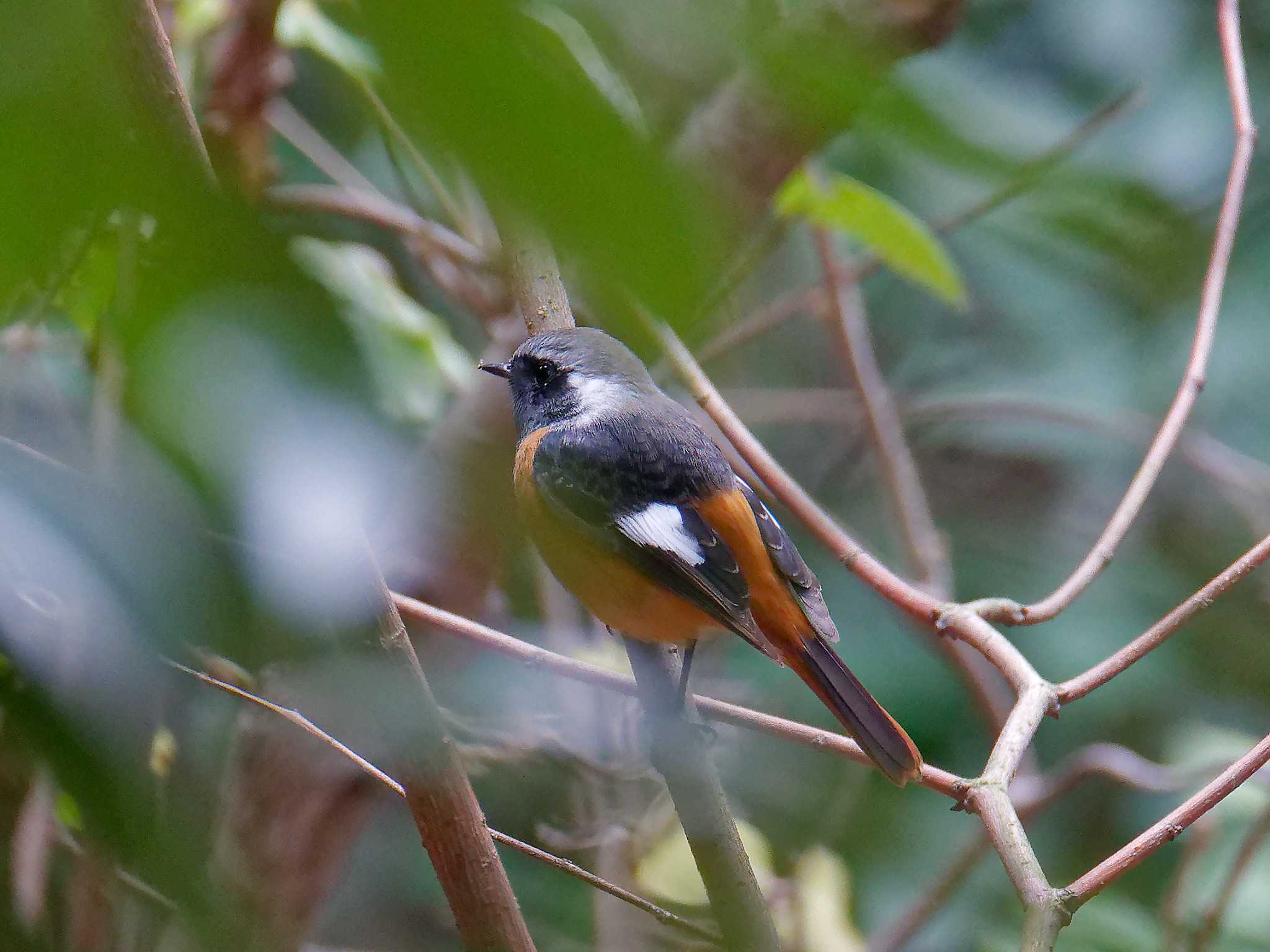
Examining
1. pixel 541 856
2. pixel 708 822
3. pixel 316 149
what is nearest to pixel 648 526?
pixel 708 822

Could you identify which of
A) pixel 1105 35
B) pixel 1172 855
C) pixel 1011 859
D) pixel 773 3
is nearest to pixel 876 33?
pixel 1105 35

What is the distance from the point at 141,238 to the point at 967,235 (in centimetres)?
418

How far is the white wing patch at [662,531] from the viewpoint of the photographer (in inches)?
80.5

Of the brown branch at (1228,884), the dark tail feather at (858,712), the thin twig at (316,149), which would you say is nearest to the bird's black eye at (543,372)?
the dark tail feather at (858,712)

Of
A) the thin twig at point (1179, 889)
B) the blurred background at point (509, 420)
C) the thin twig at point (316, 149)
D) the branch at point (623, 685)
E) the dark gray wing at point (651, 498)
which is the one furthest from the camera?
the thin twig at point (316, 149)

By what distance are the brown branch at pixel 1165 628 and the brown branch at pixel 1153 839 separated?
0.27m

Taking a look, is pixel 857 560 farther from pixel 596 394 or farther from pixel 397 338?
pixel 397 338

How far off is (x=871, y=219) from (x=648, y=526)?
78 cm

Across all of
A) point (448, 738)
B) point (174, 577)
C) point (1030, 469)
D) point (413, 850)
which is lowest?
point (174, 577)

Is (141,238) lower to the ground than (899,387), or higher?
lower

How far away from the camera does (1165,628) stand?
161cm

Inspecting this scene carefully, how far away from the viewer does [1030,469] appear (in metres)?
5.05

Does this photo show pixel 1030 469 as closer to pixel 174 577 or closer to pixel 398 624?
pixel 398 624

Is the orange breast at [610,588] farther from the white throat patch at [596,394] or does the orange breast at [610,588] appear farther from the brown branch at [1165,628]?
the brown branch at [1165,628]
